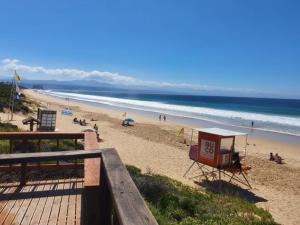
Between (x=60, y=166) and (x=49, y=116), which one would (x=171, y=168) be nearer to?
(x=49, y=116)

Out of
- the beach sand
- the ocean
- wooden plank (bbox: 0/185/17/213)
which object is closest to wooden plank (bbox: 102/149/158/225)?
wooden plank (bbox: 0/185/17/213)

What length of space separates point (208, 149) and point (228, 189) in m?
1.54

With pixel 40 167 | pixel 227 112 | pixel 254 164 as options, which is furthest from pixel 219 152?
pixel 227 112

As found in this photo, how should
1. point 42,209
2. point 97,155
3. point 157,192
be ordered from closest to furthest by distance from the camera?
1. point 97,155
2. point 42,209
3. point 157,192

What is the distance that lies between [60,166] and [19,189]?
974 millimetres

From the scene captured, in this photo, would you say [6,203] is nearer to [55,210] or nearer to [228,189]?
[55,210]

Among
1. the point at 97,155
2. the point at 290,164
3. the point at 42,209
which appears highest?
the point at 97,155

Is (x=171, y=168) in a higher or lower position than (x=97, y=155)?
lower

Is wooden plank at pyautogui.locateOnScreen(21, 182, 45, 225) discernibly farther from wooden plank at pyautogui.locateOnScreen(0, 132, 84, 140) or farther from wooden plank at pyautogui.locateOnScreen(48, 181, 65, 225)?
wooden plank at pyautogui.locateOnScreen(0, 132, 84, 140)

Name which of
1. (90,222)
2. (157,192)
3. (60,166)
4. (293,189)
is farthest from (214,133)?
(90,222)

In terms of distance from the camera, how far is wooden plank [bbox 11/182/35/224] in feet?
11.2

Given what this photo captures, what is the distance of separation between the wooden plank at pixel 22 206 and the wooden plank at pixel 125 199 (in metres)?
1.39

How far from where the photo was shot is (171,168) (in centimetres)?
1377

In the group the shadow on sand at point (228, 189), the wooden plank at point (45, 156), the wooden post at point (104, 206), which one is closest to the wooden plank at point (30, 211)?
the wooden plank at point (45, 156)
